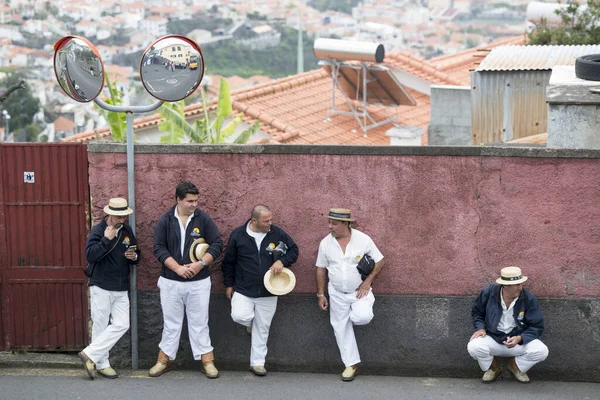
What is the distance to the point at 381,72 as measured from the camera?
73.9 ft

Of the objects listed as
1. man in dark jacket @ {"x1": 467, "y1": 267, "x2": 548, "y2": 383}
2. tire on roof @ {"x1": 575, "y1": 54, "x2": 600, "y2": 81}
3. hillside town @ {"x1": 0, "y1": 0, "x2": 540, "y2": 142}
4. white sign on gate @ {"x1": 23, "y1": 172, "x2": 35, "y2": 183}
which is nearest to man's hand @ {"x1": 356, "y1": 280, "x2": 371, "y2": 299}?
man in dark jacket @ {"x1": 467, "y1": 267, "x2": 548, "y2": 383}

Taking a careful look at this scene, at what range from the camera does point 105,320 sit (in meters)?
8.12

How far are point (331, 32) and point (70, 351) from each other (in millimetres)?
113081

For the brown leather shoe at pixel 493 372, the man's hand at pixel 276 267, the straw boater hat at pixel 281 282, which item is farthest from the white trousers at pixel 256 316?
the brown leather shoe at pixel 493 372

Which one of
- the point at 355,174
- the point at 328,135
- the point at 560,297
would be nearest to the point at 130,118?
the point at 355,174

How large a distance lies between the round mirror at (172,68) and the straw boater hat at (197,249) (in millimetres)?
1260

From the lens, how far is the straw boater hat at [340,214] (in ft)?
25.8

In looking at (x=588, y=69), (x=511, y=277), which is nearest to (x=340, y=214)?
(x=511, y=277)

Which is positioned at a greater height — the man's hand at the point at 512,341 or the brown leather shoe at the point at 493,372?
the man's hand at the point at 512,341

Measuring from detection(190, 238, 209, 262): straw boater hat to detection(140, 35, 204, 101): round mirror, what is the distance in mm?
1260

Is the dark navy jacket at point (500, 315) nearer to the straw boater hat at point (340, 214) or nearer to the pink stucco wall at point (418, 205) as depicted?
the pink stucco wall at point (418, 205)

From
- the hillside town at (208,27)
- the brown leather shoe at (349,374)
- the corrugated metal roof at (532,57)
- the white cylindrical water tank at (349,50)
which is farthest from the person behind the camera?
the hillside town at (208,27)

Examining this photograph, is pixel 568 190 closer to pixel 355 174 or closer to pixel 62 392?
pixel 355 174

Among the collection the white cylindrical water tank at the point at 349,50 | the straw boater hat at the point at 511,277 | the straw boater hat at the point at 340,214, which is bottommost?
the straw boater hat at the point at 511,277
